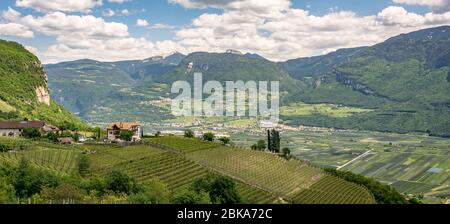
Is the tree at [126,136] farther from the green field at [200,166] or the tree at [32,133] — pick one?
the tree at [32,133]

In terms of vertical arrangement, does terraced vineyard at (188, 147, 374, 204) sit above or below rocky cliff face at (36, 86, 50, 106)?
below

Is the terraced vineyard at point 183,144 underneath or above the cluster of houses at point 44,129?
underneath

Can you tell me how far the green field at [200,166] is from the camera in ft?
197

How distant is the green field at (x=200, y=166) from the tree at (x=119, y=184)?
6324 millimetres

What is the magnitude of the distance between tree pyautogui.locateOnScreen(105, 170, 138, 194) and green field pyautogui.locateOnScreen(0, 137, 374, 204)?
632 centimetres

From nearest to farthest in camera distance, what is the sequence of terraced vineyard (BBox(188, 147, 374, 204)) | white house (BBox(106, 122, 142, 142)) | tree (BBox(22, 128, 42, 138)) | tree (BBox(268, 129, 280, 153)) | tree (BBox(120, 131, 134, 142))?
1. terraced vineyard (BBox(188, 147, 374, 204))
2. tree (BBox(22, 128, 42, 138))
3. tree (BBox(120, 131, 134, 142))
4. white house (BBox(106, 122, 142, 142))
5. tree (BBox(268, 129, 280, 153))

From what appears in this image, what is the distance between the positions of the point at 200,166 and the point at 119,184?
22.9m

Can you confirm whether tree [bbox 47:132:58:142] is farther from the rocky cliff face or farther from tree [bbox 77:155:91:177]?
the rocky cliff face

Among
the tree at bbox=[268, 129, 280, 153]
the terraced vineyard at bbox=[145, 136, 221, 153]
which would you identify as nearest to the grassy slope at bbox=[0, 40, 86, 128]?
the terraced vineyard at bbox=[145, 136, 221, 153]

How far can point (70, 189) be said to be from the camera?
132ft

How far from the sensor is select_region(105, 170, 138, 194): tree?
47.6 metres

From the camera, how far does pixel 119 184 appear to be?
48.3m

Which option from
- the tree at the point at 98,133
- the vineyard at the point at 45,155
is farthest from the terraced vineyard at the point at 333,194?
the tree at the point at 98,133
